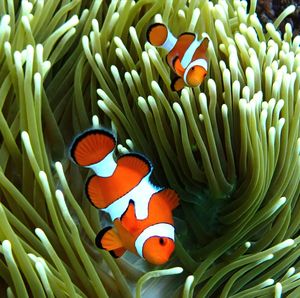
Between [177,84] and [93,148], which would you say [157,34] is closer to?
[177,84]

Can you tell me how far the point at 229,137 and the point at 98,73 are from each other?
1.23 feet

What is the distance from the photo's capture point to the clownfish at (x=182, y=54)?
115cm

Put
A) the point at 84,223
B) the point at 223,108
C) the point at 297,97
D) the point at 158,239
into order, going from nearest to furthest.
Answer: the point at 158,239
the point at 84,223
the point at 223,108
the point at 297,97

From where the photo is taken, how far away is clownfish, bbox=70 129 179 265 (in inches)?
33.9

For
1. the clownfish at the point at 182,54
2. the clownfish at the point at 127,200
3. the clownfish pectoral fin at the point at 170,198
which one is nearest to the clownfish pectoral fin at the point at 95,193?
the clownfish at the point at 127,200

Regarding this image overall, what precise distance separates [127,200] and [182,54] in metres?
0.45

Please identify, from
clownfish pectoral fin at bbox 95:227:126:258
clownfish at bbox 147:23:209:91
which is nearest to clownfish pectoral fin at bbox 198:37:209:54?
clownfish at bbox 147:23:209:91

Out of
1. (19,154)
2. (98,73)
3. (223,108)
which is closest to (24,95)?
(19,154)

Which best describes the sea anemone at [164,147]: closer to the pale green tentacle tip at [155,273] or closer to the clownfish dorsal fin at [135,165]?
the pale green tentacle tip at [155,273]

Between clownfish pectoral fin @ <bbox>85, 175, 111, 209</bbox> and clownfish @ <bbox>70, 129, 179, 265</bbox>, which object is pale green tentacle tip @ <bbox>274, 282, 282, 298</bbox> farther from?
clownfish pectoral fin @ <bbox>85, 175, 111, 209</bbox>

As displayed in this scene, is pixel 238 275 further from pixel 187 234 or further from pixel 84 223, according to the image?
pixel 84 223

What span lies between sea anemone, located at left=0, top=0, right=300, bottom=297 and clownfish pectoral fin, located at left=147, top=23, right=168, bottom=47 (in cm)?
3

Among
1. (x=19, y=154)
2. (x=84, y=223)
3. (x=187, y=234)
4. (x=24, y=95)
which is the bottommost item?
(x=187, y=234)

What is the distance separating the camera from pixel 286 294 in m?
1.18
